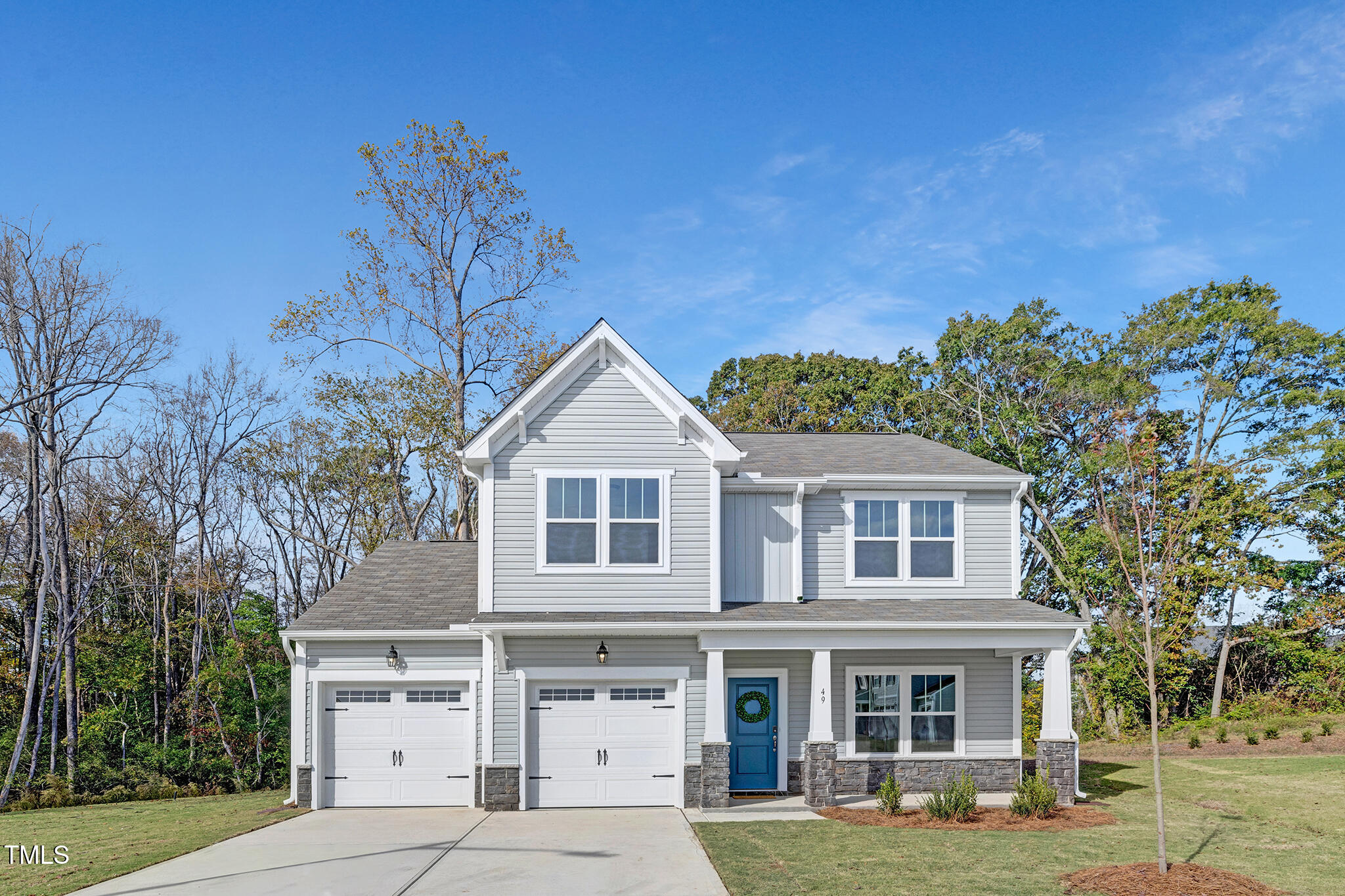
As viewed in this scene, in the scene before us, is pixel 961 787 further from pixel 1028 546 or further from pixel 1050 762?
pixel 1028 546

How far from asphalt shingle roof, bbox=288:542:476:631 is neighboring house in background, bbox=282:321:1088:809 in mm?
90

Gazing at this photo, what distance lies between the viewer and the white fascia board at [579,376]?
14227 mm

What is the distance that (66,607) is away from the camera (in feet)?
65.0

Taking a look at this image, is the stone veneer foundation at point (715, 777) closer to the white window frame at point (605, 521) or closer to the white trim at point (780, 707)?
the white trim at point (780, 707)

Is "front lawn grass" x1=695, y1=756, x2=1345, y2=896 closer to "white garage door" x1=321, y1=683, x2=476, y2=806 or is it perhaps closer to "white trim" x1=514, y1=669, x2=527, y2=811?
"white trim" x1=514, y1=669, x2=527, y2=811

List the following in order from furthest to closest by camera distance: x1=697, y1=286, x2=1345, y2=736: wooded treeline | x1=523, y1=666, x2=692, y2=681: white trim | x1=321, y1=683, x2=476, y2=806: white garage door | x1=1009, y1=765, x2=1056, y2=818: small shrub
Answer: x1=697, y1=286, x2=1345, y2=736: wooded treeline → x1=321, y1=683, x2=476, y2=806: white garage door → x1=523, y1=666, x2=692, y2=681: white trim → x1=1009, y1=765, x2=1056, y2=818: small shrub

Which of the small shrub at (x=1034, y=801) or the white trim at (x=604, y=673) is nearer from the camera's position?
the small shrub at (x=1034, y=801)

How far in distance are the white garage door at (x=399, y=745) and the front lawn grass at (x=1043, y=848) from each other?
4745mm

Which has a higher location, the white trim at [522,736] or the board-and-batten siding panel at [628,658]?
the board-and-batten siding panel at [628,658]

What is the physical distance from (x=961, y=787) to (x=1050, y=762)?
7.28ft

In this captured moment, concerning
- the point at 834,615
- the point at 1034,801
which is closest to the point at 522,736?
the point at 834,615

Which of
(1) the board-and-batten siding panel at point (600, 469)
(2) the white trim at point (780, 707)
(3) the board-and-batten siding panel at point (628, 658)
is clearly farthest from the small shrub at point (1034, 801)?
(1) the board-and-batten siding panel at point (600, 469)

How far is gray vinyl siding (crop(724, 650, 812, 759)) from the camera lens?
14930 millimetres

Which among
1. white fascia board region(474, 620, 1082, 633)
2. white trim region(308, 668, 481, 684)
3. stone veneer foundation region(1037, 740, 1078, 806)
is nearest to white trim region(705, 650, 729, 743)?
white fascia board region(474, 620, 1082, 633)
